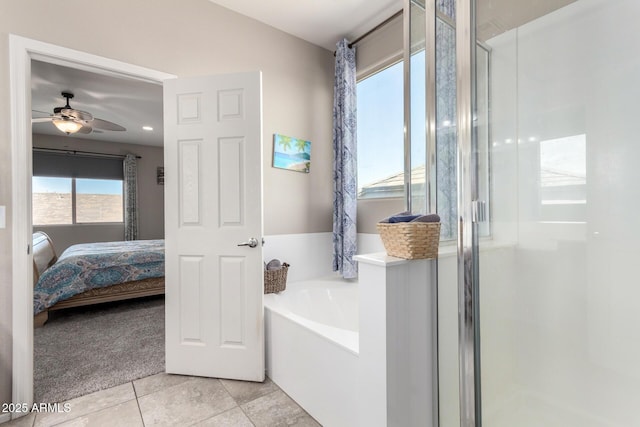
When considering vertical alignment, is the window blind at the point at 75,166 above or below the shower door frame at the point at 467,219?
above

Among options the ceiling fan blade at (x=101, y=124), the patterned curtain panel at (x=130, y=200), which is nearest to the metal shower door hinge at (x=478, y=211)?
the ceiling fan blade at (x=101, y=124)

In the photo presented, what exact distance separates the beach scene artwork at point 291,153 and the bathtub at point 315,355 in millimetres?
1163

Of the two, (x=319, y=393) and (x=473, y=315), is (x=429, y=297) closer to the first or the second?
(x=473, y=315)

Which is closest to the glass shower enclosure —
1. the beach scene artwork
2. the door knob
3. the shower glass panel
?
the shower glass panel

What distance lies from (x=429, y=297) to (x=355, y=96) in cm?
210

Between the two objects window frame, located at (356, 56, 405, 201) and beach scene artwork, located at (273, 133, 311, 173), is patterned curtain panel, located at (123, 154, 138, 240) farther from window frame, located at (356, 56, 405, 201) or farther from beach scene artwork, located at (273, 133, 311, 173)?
window frame, located at (356, 56, 405, 201)

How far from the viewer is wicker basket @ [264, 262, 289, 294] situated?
2395 millimetres

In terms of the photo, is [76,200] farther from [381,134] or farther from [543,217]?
[543,217]

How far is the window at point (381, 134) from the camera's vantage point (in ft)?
8.55

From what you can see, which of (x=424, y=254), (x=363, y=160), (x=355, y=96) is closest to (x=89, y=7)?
(x=355, y=96)

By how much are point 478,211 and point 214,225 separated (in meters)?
1.61

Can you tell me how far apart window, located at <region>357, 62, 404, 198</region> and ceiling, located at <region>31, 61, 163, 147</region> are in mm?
2106

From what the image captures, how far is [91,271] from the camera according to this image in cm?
332

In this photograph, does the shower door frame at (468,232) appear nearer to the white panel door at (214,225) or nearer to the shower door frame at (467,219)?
the shower door frame at (467,219)
